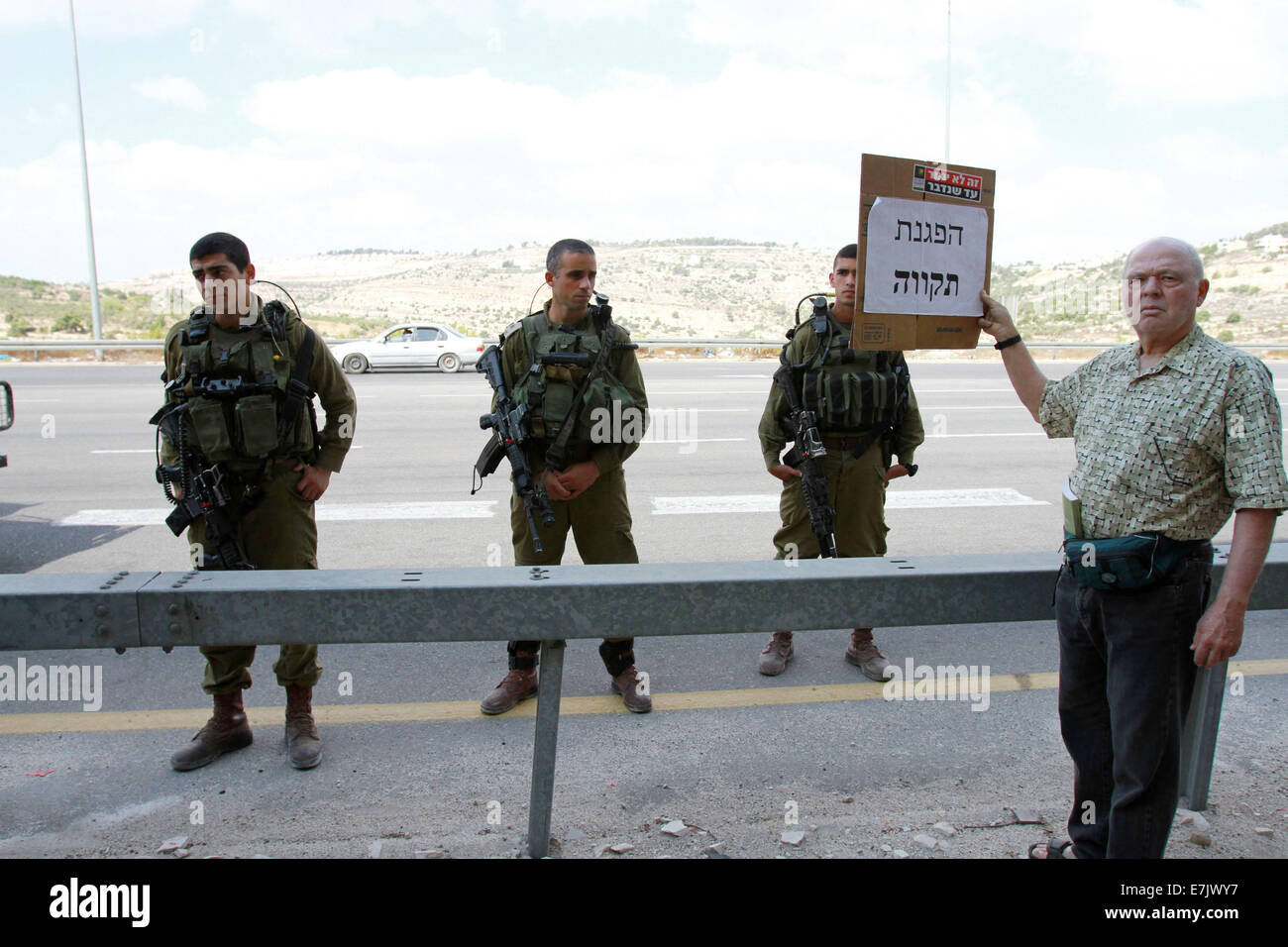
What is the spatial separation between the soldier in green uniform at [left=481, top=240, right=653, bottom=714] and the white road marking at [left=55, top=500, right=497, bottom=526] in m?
3.76

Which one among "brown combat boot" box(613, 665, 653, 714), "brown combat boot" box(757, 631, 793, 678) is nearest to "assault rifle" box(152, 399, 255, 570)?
"brown combat boot" box(613, 665, 653, 714)

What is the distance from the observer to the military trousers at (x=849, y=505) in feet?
15.0

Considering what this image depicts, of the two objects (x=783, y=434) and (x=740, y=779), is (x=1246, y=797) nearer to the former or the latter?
(x=740, y=779)

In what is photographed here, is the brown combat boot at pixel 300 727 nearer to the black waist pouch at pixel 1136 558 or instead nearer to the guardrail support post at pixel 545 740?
the guardrail support post at pixel 545 740

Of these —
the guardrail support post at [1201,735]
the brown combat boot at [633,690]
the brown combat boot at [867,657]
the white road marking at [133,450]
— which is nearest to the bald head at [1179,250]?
the guardrail support post at [1201,735]

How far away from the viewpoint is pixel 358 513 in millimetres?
8039

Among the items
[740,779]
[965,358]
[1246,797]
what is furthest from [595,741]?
[965,358]

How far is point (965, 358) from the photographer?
2711cm

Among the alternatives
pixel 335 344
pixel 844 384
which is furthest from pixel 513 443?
pixel 335 344

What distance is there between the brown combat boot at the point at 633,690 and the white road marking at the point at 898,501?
3.78 metres

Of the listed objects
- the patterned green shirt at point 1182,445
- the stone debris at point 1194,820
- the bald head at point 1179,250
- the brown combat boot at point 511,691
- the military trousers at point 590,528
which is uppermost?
the bald head at point 1179,250

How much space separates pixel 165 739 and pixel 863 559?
9.41ft

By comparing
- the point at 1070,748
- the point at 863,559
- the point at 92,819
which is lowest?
the point at 92,819

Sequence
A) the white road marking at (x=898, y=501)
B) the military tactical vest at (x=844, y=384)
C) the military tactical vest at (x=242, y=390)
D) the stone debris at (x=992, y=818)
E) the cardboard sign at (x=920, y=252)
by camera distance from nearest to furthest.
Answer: the cardboard sign at (x=920, y=252)
the stone debris at (x=992, y=818)
the military tactical vest at (x=242, y=390)
the military tactical vest at (x=844, y=384)
the white road marking at (x=898, y=501)
